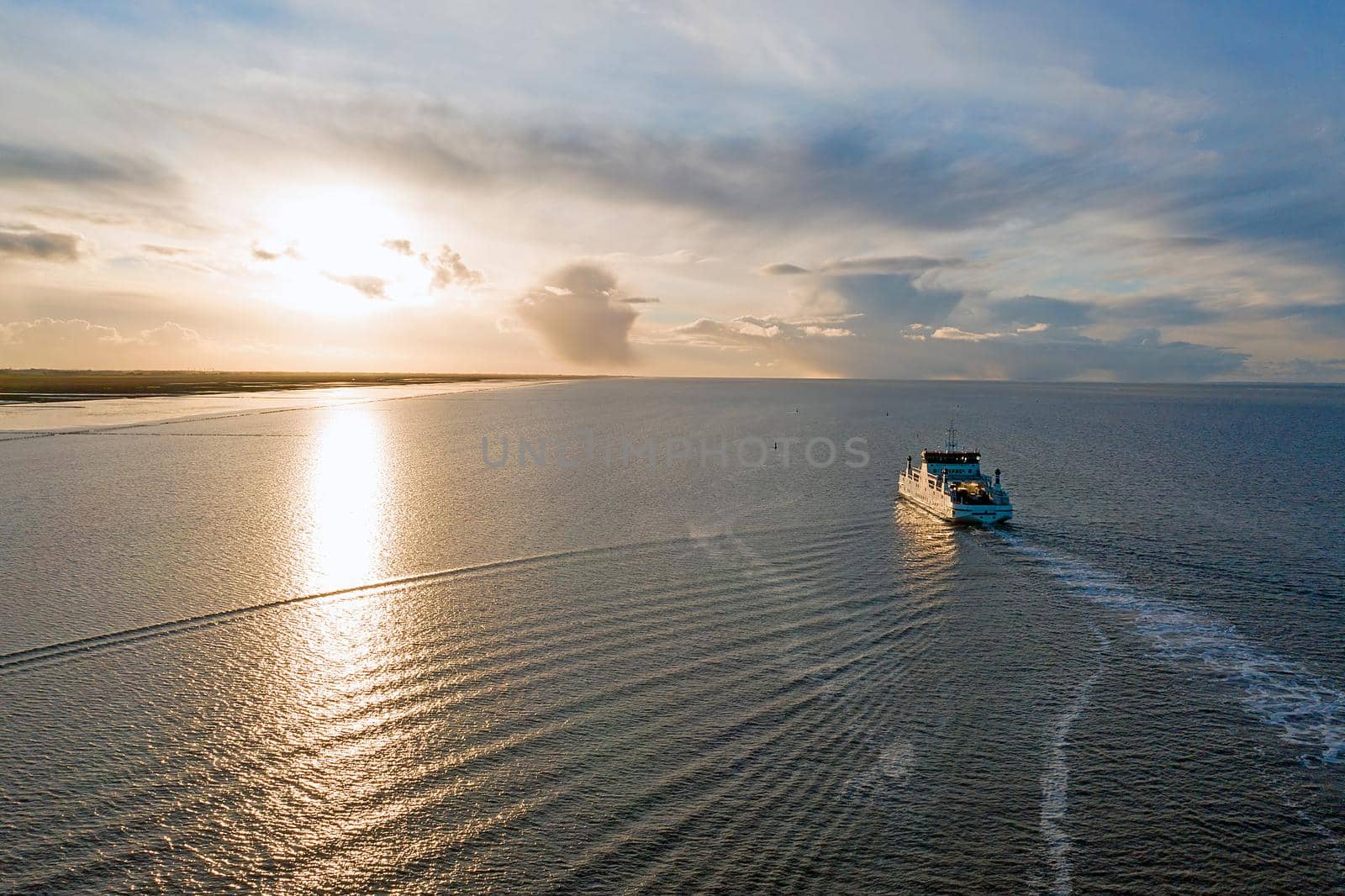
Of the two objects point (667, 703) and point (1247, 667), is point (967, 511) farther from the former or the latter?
point (667, 703)

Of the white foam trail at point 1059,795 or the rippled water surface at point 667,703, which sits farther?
the rippled water surface at point 667,703

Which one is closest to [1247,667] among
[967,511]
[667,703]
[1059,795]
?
[1059,795]

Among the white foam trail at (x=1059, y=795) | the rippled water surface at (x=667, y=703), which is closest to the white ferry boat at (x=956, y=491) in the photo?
the rippled water surface at (x=667, y=703)

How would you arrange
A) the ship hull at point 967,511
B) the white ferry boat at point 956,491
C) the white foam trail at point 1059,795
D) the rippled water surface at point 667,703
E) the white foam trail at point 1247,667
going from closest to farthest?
the white foam trail at point 1059,795 → the rippled water surface at point 667,703 → the white foam trail at point 1247,667 → the ship hull at point 967,511 → the white ferry boat at point 956,491

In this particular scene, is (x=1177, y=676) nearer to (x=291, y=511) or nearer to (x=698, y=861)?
(x=698, y=861)

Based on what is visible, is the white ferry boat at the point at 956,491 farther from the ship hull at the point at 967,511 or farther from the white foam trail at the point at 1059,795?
the white foam trail at the point at 1059,795
